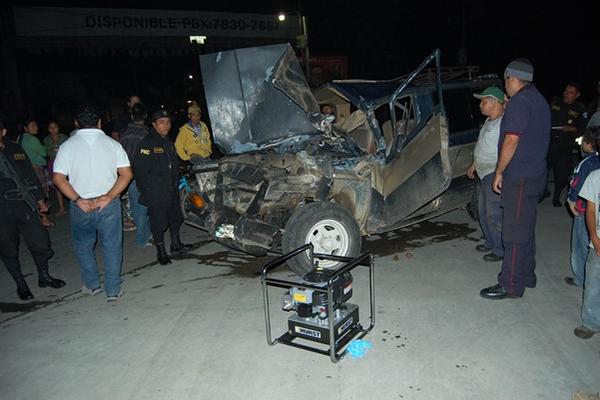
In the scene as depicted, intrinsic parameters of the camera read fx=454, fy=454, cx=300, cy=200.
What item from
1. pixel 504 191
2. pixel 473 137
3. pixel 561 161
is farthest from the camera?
pixel 561 161

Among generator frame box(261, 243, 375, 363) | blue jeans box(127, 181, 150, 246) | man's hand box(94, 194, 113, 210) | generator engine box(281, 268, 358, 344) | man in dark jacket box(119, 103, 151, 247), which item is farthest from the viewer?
blue jeans box(127, 181, 150, 246)

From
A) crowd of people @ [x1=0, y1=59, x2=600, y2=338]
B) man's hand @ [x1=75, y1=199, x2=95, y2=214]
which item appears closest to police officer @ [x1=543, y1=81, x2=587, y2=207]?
crowd of people @ [x1=0, y1=59, x2=600, y2=338]

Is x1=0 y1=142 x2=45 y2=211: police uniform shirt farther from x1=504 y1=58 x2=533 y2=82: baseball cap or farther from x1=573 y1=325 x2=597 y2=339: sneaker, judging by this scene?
x1=573 y1=325 x2=597 y2=339: sneaker

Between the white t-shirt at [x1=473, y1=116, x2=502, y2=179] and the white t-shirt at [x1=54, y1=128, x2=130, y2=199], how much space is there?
3.78 m

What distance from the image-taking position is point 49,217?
28.3ft

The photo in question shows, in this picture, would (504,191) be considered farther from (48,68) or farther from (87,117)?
(48,68)

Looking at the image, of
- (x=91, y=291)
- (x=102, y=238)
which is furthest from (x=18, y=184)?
(x=91, y=291)

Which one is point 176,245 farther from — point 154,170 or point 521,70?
point 521,70

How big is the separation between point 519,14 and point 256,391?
28.8 meters

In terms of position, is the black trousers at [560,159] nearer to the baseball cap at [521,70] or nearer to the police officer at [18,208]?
the baseball cap at [521,70]

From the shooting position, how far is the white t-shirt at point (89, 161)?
428 cm

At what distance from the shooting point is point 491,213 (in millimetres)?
5023

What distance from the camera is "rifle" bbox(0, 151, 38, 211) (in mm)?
4625

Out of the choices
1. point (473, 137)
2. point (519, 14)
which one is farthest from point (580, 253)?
point (519, 14)
